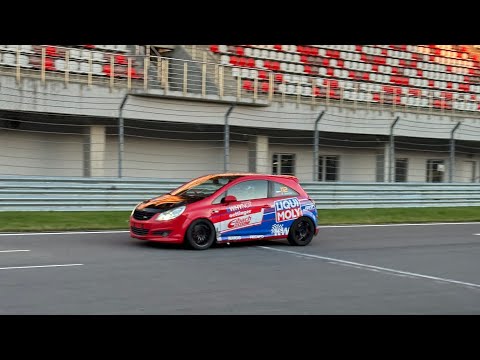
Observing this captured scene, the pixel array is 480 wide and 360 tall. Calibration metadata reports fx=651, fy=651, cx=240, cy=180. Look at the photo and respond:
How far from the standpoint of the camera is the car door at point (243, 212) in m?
11.8

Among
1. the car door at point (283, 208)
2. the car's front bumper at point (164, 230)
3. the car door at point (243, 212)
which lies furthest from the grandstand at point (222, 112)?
the car's front bumper at point (164, 230)

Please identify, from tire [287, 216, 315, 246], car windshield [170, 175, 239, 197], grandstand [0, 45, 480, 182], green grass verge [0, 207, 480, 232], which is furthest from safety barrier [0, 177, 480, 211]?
tire [287, 216, 315, 246]

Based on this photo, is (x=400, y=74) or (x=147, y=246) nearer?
(x=147, y=246)

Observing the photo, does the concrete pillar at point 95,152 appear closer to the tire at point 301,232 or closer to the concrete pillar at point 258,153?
the concrete pillar at point 258,153

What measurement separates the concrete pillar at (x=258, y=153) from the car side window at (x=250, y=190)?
36.8 feet

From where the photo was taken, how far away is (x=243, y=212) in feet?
39.3

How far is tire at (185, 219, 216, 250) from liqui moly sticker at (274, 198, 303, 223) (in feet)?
4.59

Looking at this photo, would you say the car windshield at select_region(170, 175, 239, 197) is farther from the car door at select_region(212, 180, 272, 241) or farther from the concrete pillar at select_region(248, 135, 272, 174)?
the concrete pillar at select_region(248, 135, 272, 174)
